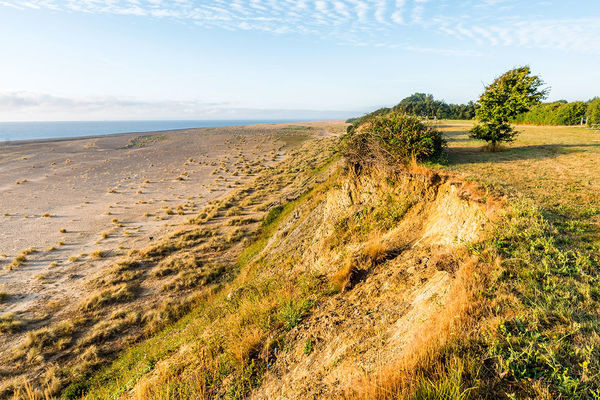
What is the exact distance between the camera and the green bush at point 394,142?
937 centimetres

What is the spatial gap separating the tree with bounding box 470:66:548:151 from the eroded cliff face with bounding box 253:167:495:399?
9.77 meters

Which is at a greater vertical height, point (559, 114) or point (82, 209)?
point (559, 114)

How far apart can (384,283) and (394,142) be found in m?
6.07

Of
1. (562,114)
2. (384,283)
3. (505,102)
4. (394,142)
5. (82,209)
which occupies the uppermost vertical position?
(562,114)

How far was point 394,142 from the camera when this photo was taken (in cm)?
959

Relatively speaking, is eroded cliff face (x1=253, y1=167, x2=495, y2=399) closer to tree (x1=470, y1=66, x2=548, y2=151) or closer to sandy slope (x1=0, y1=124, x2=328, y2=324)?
tree (x1=470, y1=66, x2=548, y2=151)

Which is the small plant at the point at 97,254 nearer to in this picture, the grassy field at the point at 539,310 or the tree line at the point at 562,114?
the grassy field at the point at 539,310

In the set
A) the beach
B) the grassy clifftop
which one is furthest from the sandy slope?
the grassy clifftop

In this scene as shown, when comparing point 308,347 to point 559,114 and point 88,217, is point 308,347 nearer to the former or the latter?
point 88,217

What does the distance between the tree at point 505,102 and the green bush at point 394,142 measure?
18.9 feet

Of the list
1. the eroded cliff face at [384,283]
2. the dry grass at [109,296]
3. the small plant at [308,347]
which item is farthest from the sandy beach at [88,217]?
the small plant at [308,347]

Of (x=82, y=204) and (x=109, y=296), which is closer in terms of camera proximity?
(x=109, y=296)

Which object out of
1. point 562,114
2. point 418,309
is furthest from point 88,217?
point 562,114

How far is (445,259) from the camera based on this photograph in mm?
4848
